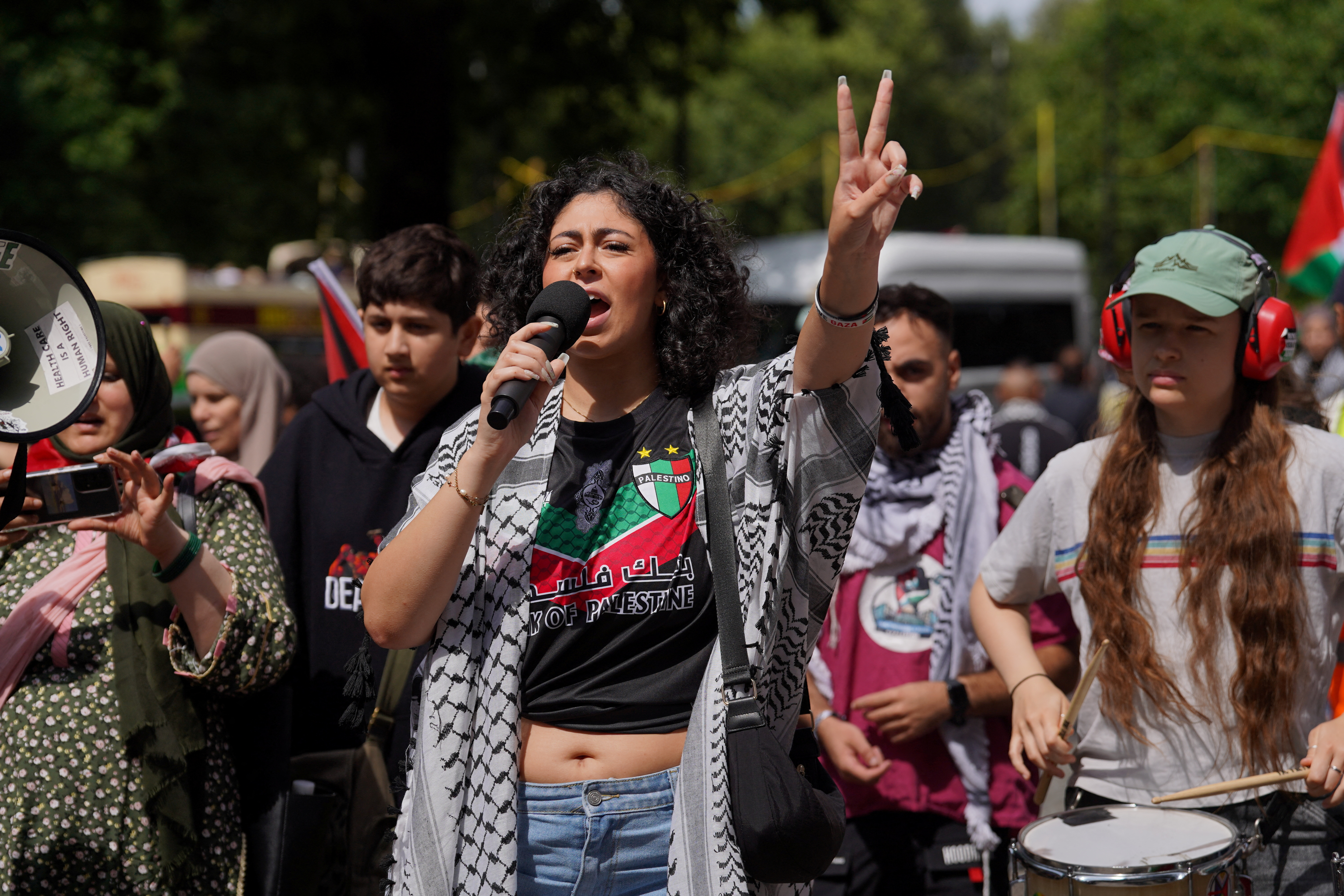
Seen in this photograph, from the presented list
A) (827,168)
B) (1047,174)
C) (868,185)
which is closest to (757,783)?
(868,185)

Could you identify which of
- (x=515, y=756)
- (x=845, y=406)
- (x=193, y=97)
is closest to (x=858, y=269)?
(x=845, y=406)

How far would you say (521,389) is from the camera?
219cm

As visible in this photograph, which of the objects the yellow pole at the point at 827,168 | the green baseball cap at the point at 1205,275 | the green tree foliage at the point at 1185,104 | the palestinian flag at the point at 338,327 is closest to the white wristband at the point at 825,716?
the green baseball cap at the point at 1205,275

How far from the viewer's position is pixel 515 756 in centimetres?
238

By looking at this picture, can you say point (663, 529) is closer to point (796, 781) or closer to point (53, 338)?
point (796, 781)

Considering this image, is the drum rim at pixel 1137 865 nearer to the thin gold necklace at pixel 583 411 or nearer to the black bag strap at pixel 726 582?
the black bag strap at pixel 726 582

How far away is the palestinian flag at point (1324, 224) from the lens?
10953mm

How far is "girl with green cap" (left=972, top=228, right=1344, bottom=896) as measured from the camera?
276cm

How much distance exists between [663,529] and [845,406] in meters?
0.43

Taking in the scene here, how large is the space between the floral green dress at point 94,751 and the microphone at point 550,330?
109cm

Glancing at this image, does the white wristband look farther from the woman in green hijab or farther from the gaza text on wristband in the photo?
the gaza text on wristband

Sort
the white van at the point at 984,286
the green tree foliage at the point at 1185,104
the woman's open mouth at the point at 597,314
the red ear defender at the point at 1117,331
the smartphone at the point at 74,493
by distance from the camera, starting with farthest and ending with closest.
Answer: the green tree foliage at the point at 1185,104 < the white van at the point at 984,286 < the red ear defender at the point at 1117,331 < the smartphone at the point at 74,493 < the woman's open mouth at the point at 597,314

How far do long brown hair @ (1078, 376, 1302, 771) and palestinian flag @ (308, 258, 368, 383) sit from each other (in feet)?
8.59

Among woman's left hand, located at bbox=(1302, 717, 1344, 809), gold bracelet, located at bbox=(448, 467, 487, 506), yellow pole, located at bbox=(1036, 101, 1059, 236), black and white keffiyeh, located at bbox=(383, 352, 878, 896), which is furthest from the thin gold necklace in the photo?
yellow pole, located at bbox=(1036, 101, 1059, 236)
